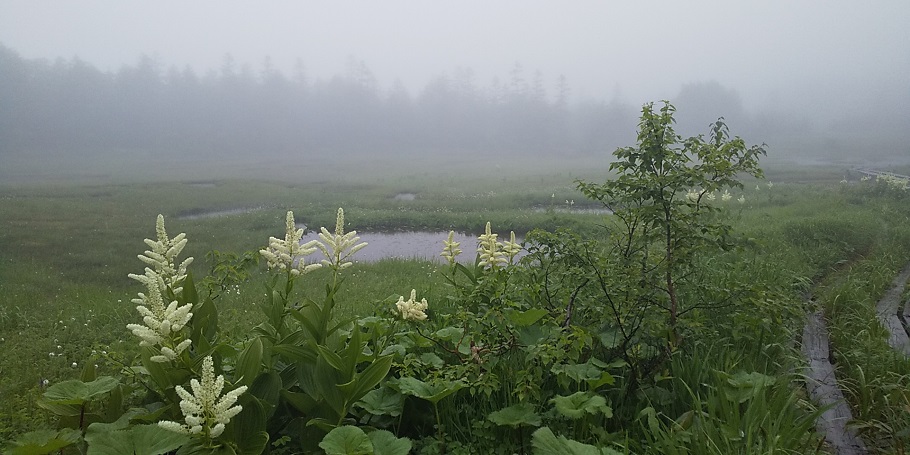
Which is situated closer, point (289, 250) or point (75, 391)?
A: point (75, 391)

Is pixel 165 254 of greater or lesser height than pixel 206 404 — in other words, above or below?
above

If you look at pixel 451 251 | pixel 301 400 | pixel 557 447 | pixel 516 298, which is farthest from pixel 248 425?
pixel 516 298

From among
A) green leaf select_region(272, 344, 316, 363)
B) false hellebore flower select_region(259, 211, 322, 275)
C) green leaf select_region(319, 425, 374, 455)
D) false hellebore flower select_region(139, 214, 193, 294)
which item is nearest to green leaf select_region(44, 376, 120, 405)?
false hellebore flower select_region(139, 214, 193, 294)

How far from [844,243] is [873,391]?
626cm

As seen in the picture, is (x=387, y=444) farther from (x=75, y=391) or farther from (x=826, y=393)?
(x=826, y=393)

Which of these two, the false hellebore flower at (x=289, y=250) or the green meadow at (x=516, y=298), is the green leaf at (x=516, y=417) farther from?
the false hellebore flower at (x=289, y=250)

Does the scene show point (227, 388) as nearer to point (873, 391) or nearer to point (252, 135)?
point (873, 391)

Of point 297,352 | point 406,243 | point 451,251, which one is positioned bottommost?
point 406,243

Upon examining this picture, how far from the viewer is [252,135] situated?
3294cm

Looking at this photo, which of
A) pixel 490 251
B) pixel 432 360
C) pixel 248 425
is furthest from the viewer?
pixel 490 251

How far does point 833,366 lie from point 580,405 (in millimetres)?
3118

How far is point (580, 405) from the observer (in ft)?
7.68

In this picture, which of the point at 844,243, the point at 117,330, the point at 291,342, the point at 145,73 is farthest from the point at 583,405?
the point at 145,73

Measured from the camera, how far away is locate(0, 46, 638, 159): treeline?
18594mm
